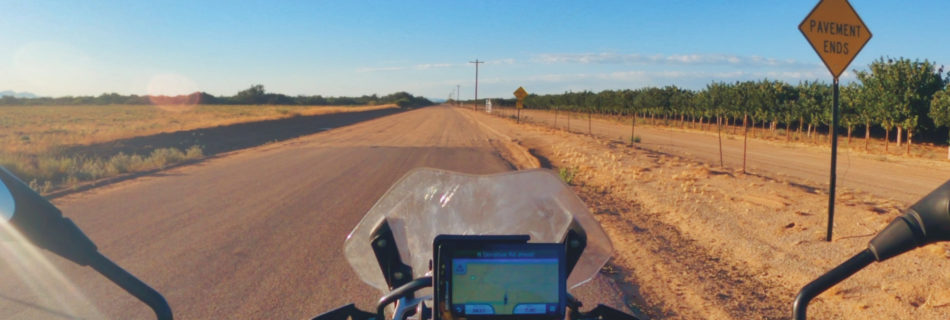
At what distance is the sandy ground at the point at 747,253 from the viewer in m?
5.73

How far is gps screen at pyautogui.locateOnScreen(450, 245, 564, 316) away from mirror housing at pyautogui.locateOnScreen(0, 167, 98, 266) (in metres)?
1.28

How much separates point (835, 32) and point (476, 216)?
7091mm

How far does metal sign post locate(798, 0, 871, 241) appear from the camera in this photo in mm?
8203

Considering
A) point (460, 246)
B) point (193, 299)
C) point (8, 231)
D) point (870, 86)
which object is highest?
point (870, 86)

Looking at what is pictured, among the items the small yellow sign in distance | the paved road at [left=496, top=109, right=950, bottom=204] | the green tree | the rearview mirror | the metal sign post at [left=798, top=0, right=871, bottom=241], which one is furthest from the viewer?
the small yellow sign in distance

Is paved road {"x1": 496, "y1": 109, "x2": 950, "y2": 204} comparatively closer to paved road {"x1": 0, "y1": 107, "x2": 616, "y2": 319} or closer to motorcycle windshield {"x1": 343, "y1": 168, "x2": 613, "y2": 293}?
paved road {"x1": 0, "y1": 107, "x2": 616, "y2": 319}

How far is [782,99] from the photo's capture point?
44781 millimetres

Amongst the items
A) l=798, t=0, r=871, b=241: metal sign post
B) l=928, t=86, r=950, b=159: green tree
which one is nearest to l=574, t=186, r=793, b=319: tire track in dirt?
l=798, t=0, r=871, b=241: metal sign post

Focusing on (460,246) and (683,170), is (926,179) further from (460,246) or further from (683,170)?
(460,246)

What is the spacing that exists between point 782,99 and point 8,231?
1910 inches

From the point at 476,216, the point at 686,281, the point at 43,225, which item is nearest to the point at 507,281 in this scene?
the point at 476,216

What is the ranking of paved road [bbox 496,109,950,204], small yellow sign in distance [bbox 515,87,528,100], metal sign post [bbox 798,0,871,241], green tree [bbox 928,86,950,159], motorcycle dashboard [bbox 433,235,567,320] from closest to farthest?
motorcycle dashboard [bbox 433,235,567,320] < metal sign post [bbox 798,0,871,241] < paved road [bbox 496,109,950,204] < green tree [bbox 928,86,950,159] < small yellow sign in distance [bbox 515,87,528,100]

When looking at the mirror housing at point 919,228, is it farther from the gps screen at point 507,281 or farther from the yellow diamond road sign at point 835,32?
the yellow diamond road sign at point 835,32

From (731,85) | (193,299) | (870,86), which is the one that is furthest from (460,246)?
(731,85)
